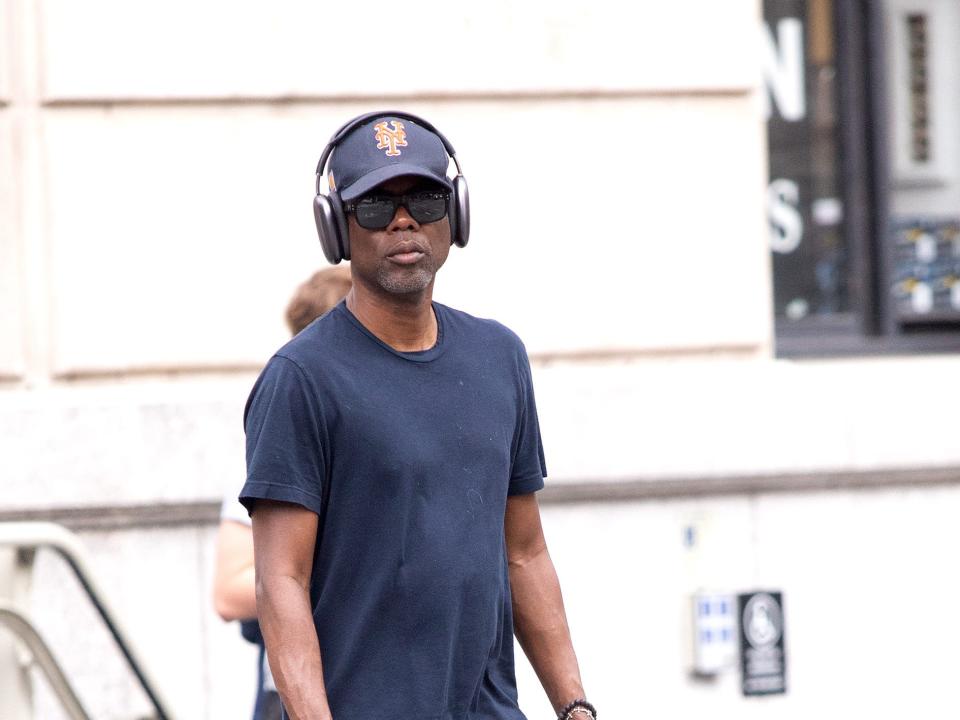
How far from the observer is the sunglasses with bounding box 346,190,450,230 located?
280 cm

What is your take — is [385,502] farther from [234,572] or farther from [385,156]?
Result: [234,572]

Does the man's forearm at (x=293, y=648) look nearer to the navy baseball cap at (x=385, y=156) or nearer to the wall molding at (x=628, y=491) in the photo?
the navy baseball cap at (x=385, y=156)

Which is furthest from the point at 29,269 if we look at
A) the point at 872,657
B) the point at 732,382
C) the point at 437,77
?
the point at 872,657

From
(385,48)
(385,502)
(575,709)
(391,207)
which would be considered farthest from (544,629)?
(385,48)

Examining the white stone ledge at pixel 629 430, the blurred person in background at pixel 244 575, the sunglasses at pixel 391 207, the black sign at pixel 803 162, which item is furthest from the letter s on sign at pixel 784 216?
the sunglasses at pixel 391 207

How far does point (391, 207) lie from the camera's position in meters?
2.81

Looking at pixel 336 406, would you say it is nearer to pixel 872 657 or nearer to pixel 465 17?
pixel 465 17

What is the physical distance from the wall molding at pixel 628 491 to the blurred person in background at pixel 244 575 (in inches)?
55.7

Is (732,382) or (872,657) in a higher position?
(732,382)

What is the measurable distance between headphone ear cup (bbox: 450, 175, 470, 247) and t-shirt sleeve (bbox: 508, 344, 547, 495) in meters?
0.25

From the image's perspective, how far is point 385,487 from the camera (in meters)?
2.73

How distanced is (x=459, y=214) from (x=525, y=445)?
0.47 meters

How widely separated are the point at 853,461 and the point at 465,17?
87.5 inches

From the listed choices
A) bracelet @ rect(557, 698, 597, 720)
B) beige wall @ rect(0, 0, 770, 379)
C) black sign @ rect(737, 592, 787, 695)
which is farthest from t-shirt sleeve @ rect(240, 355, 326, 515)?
black sign @ rect(737, 592, 787, 695)
